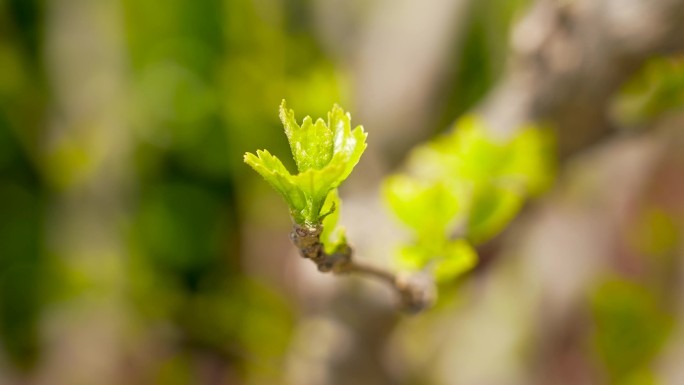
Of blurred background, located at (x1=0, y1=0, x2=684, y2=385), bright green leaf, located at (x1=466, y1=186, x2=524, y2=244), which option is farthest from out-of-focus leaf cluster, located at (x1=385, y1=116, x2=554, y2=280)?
blurred background, located at (x1=0, y1=0, x2=684, y2=385)

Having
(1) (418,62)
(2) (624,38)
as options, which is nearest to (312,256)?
(2) (624,38)

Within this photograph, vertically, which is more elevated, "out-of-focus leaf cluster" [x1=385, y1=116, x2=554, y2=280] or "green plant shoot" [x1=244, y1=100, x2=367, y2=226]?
"out-of-focus leaf cluster" [x1=385, y1=116, x2=554, y2=280]

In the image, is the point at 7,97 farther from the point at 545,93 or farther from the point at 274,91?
the point at 545,93

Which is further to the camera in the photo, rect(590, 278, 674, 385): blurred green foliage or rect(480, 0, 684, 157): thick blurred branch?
rect(590, 278, 674, 385): blurred green foliage

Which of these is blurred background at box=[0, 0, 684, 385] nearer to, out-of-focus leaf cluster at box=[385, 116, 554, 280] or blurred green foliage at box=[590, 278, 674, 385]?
blurred green foliage at box=[590, 278, 674, 385]

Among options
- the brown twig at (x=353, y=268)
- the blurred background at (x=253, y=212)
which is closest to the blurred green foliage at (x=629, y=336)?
the blurred background at (x=253, y=212)

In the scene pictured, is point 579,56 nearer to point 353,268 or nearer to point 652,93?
point 652,93
